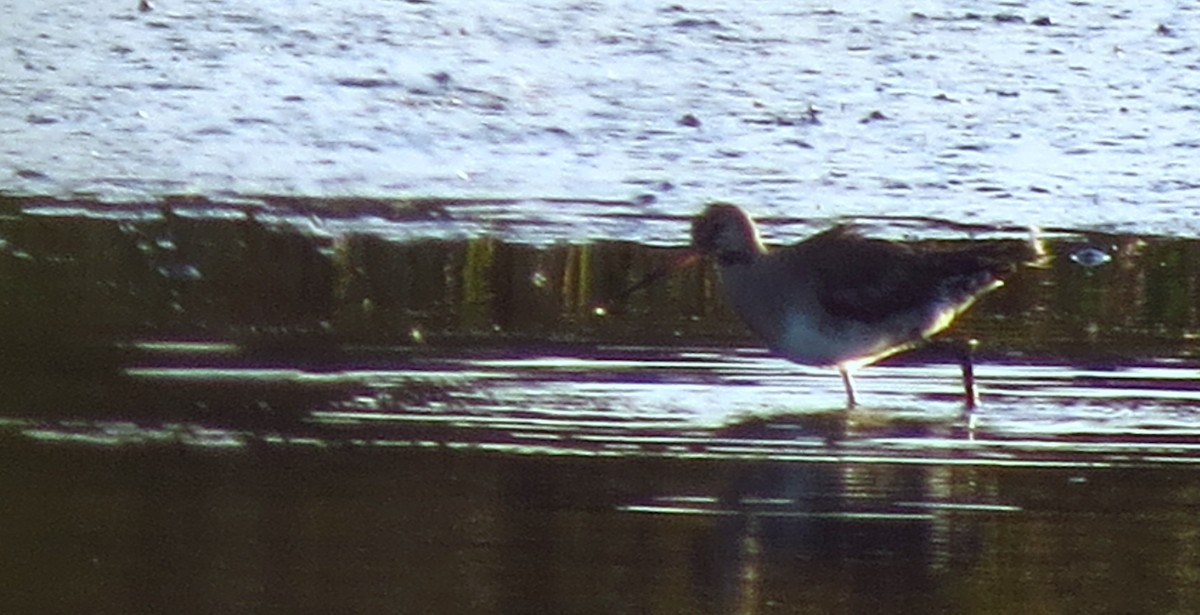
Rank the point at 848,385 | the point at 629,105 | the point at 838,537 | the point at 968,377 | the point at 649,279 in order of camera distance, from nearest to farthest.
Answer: the point at 838,537 < the point at 968,377 < the point at 848,385 < the point at 649,279 < the point at 629,105

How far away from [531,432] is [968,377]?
1.25 m

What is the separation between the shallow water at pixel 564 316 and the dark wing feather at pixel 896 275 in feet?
0.71

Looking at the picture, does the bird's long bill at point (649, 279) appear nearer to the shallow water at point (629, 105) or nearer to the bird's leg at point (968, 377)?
the shallow water at point (629, 105)

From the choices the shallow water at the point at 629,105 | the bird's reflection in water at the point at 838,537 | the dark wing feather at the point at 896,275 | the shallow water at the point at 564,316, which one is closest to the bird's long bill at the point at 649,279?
the shallow water at the point at 564,316

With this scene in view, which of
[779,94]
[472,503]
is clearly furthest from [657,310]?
[779,94]

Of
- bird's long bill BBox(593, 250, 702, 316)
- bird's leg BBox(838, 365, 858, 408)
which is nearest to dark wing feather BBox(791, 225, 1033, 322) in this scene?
bird's leg BBox(838, 365, 858, 408)

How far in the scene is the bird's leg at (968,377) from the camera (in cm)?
697

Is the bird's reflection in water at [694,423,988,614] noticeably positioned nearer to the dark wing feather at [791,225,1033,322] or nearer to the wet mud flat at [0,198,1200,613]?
the wet mud flat at [0,198,1200,613]

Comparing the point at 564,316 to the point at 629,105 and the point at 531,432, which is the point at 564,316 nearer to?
the point at 531,432

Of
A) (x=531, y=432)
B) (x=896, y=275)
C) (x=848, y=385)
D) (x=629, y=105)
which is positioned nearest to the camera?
(x=531, y=432)

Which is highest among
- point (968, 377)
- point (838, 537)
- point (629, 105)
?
point (838, 537)

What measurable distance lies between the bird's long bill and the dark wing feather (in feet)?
1.43

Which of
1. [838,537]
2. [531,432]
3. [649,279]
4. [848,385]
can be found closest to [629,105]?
[649,279]

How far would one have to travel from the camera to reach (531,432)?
6523 millimetres
